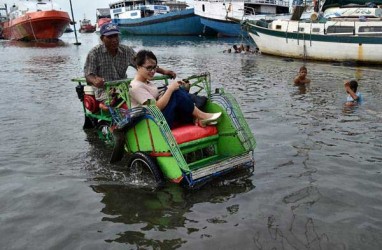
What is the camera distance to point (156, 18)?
188ft

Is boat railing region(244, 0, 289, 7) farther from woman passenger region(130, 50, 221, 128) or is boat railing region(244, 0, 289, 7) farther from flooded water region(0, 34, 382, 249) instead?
woman passenger region(130, 50, 221, 128)

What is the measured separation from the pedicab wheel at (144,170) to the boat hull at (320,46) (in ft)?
54.7

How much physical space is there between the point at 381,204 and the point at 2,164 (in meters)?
5.94

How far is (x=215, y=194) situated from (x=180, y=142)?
852 mm

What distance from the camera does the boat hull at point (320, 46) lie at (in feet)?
62.5

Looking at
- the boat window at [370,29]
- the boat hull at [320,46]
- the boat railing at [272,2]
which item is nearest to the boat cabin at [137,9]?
the boat railing at [272,2]

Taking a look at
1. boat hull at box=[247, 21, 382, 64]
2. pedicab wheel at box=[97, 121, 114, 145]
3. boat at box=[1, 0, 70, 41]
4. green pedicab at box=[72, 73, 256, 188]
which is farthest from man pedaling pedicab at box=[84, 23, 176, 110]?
boat at box=[1, 0, 70, 41]

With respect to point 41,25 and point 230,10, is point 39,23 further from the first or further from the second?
point 230,10

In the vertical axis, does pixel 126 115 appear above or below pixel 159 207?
above

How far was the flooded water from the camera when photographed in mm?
4309

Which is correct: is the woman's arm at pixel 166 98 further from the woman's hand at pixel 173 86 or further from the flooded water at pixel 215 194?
the flooded water at pixel 215 194

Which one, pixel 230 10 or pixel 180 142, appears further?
pixel 230 10

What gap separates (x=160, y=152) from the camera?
5.30m

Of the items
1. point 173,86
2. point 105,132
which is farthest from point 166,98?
point 105,132
